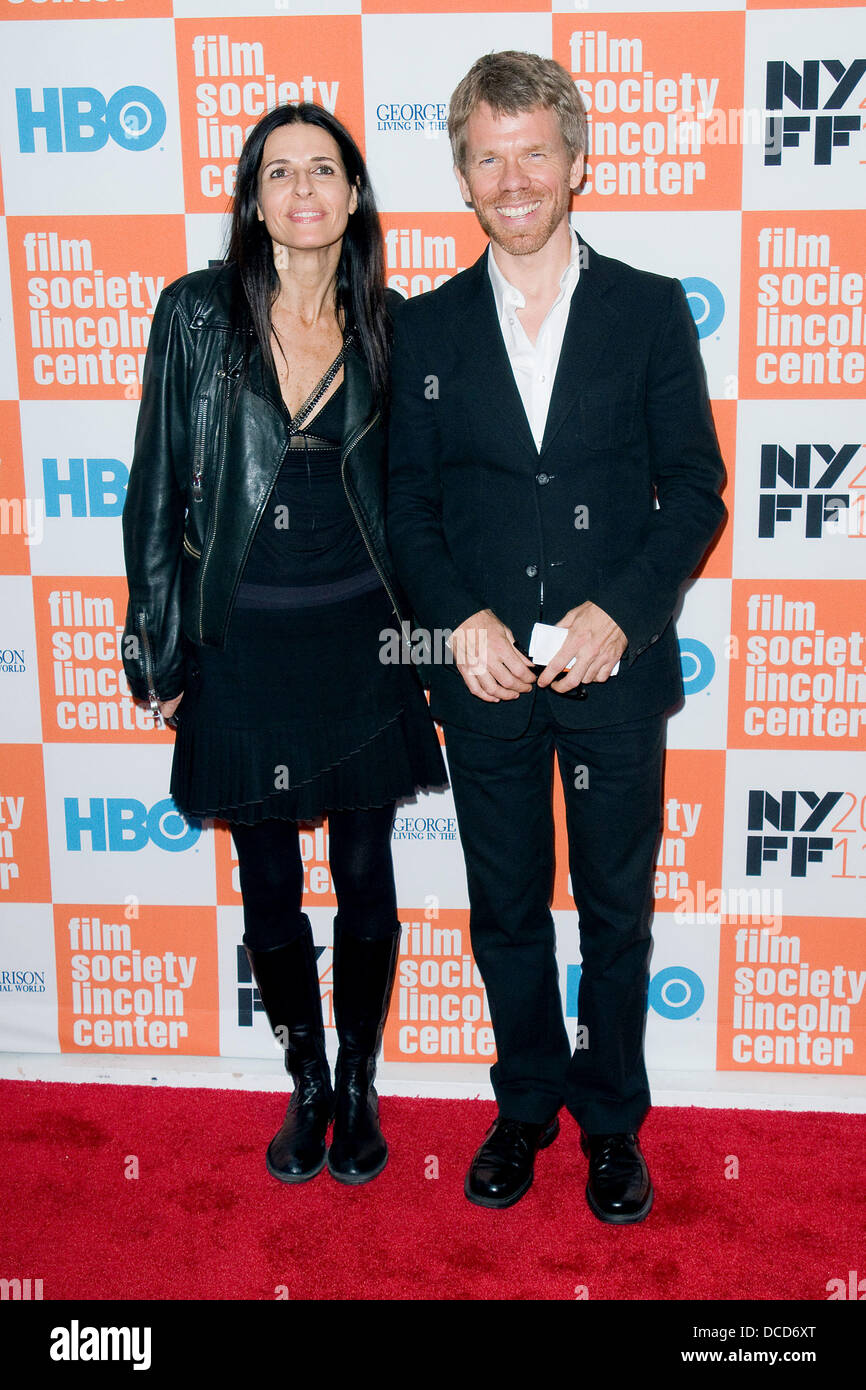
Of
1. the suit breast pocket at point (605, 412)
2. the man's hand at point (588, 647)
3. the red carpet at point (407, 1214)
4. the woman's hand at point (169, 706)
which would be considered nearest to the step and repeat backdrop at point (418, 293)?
the red carpet at point (407, 1214)

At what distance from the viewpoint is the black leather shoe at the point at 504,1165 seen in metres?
2.33

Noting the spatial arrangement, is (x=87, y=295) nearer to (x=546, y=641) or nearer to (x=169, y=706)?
(x=169, y=706)

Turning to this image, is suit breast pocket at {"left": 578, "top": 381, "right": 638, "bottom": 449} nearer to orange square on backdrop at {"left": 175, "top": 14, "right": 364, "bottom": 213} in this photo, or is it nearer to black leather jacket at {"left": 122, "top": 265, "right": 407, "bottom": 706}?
black leather jacket at {"left": 122, "top": 265, "right": 407, "bottom": 706}

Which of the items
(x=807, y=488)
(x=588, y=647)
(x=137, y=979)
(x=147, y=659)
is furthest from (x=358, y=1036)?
(x=807, y=488)

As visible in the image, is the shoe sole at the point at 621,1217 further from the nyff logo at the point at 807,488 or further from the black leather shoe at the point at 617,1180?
the nyff logo at the point at 807,488

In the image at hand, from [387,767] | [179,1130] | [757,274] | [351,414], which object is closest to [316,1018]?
[179,1130]

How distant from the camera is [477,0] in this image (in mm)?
2410

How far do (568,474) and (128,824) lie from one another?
4.34ft

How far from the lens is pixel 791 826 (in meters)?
2.68

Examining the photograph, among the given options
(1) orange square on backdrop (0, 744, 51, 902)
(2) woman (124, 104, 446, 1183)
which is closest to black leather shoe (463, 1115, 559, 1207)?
(2) woman (124, 104, 446, 1183)

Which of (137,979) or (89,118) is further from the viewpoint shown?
(137,979)

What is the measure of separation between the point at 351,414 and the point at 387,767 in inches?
25.1

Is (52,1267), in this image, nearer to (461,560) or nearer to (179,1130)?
(179,1130)

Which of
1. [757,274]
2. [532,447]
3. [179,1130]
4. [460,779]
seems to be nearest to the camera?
[532,447]
